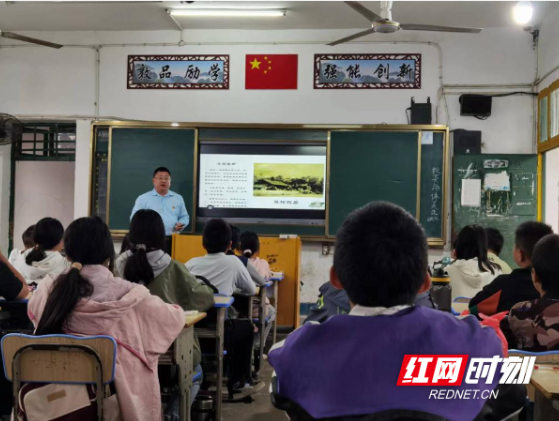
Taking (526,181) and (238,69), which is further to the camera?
(238,69)

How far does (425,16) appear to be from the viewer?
6.12 metres

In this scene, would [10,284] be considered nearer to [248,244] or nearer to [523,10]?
[248,244]

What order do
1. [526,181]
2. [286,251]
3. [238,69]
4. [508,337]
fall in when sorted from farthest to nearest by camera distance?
[238,69] → [526,181] → [286,251] → [508,337]

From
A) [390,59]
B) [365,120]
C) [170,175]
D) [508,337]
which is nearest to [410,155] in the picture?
[365,120]

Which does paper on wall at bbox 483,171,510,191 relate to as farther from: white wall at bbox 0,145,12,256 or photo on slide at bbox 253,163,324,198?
white wall at bbox 0,145,12,256

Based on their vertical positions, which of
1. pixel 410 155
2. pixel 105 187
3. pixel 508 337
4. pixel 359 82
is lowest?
pixel 508 337

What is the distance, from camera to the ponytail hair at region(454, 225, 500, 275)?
11.2 ft

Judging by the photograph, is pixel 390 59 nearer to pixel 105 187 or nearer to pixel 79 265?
pixel 105 187

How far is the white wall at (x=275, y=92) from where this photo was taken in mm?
6426

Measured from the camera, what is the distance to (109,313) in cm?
190

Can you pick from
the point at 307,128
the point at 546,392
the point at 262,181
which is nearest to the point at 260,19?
the point at 307,128

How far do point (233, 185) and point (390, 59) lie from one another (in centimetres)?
226

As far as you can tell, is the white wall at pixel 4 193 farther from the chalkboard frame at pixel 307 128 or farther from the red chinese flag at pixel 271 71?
the red chinese flag at pixel 271 71

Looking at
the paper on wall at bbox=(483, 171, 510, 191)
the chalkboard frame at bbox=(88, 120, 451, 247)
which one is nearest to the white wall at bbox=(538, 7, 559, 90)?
the paper on wall at bbox=(483, 171, 510, 191)
